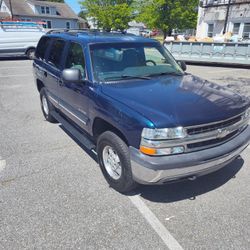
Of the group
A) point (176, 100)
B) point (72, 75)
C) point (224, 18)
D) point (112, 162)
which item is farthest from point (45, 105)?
point (224, 18)

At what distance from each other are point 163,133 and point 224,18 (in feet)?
82.8

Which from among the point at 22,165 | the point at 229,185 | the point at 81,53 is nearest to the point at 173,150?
the point at 229,185

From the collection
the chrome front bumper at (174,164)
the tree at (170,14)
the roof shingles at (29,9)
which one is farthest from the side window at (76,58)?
the roof shingles at (29,9)

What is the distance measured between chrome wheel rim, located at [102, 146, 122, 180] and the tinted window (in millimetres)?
1155

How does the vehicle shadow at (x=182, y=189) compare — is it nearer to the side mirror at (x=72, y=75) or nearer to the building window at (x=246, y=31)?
the side mirror at (x=72, y=75)

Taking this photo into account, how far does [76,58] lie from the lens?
13.0 ft

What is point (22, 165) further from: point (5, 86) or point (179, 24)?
point (179, 24)

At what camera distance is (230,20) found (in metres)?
23.6

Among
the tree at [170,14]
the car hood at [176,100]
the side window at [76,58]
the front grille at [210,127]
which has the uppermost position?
the tree at [170,14]

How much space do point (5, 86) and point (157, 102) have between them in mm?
8127

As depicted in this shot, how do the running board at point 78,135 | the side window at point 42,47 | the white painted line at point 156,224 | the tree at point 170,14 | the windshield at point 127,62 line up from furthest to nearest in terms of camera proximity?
1. the tree at point 170,14
2. the side window at point 42,47
3. the running board at point 78,135
4. the windshield at point 127,62
5. the white painted line at point 156,224

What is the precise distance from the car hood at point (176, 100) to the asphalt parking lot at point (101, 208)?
1072mm

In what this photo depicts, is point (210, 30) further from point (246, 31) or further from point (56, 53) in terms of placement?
point (56, 53)

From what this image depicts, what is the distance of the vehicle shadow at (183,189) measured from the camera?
321 centimetres
